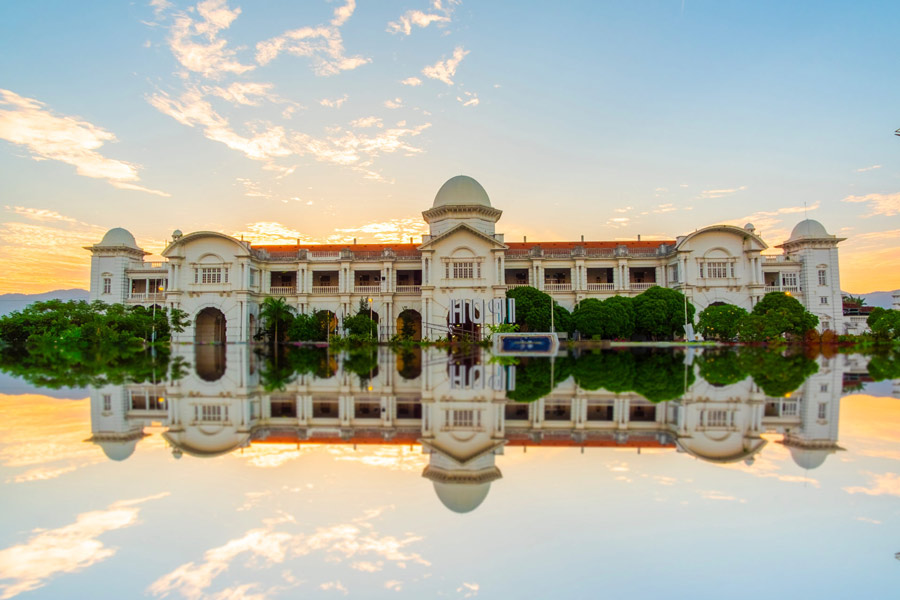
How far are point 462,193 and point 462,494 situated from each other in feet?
126

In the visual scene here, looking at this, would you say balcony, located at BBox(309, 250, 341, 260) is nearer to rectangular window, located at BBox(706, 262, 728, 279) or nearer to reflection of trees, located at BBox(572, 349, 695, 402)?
rectangular window, located at BBox(706, 262, 728, 279)

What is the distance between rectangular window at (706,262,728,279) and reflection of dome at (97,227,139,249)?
154ft

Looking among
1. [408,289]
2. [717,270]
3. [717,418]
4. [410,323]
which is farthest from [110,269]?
[717,418]

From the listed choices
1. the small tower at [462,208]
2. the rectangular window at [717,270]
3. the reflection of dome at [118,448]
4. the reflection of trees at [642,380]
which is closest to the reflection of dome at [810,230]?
the rectangular window at [717,270]

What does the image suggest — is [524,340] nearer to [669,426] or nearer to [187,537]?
[669,426]

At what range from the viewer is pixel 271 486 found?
4000mm

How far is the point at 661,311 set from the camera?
116ft

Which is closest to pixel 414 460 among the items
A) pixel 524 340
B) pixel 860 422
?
pixel 860 422

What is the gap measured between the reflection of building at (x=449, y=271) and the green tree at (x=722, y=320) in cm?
563

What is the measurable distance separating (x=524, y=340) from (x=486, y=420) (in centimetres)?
1807

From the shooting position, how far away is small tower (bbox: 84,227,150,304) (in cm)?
4675

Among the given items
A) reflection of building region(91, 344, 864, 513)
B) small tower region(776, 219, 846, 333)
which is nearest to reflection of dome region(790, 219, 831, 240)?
small tower region(776, 219, 846, 333)

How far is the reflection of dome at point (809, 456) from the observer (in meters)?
4.70

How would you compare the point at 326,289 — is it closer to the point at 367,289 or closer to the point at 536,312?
the point at 367,289
